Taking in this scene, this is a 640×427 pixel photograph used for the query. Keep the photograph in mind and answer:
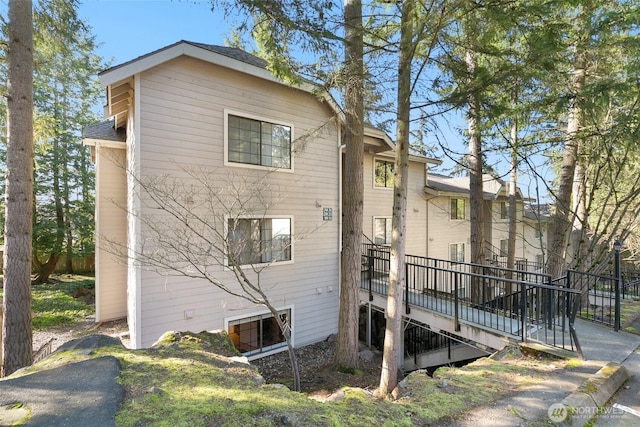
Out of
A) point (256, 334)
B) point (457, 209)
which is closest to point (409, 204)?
point (457, 209)

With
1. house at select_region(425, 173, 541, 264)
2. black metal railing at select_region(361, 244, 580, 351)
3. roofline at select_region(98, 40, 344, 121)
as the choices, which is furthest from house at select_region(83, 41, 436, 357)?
house at select_region(425, 173, 541, 264)

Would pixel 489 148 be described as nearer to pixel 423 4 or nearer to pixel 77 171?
pixel 423 4

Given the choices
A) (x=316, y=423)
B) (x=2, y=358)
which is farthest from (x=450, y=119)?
(x=2, y=358)

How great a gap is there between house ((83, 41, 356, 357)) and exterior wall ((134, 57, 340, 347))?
3 centimetres

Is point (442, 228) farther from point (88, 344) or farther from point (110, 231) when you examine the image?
point (88, 344)

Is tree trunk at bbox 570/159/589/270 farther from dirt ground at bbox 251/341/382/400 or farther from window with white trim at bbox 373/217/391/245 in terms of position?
window with white trim at bbox 373/217/391/245

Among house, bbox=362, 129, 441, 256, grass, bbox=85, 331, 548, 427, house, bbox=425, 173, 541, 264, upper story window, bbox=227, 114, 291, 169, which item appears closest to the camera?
grass, bbox=85, 331, 548, 427

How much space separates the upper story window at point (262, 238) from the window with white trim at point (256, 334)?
1.54 meters

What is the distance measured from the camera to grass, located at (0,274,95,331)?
28.8ft

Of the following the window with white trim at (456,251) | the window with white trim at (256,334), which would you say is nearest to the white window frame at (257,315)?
the window with white trim at (256,334)

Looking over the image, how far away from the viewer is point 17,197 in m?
5.38

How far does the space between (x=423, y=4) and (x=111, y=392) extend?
6163 mm

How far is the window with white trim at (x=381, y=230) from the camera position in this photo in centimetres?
1199

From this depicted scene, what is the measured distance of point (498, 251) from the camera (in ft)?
56.6
